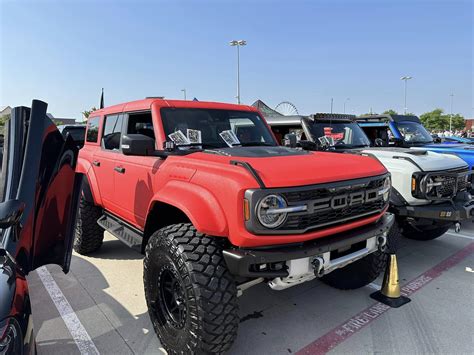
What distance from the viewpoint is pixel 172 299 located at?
2.58m

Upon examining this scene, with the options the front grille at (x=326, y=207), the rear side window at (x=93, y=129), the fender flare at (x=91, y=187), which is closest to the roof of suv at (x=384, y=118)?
the front grille at (x=326, y=207)

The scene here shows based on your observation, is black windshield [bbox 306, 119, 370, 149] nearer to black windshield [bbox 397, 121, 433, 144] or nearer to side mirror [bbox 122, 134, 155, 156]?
black windshield [bbox 397, 121, 433, 144]

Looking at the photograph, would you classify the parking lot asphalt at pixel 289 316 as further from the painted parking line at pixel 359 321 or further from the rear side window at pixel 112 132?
the rear side window at pixel 112 132

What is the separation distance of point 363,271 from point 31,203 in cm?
307

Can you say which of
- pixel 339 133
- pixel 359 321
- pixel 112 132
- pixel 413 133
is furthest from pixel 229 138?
pixel 413 133

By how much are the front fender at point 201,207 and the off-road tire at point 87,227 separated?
2.36m

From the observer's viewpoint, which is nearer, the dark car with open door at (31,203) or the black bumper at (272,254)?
the dark car with open door at (31,203)

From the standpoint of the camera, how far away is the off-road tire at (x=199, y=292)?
2.13 m

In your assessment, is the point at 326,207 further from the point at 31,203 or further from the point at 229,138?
the point at 31,203

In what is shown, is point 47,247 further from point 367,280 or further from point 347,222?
point 367,280

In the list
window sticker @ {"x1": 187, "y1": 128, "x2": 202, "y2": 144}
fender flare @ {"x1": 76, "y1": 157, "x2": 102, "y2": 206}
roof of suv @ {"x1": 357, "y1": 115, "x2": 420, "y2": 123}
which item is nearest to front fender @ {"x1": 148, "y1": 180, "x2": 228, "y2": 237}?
window sticker @ {"x1": 187, "y1": 128, "x2": 202, "y2": 144}

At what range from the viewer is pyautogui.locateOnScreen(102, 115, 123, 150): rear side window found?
13.1 ft

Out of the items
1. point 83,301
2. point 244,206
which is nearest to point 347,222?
point 244,206

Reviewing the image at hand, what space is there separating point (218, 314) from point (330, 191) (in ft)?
3.68
